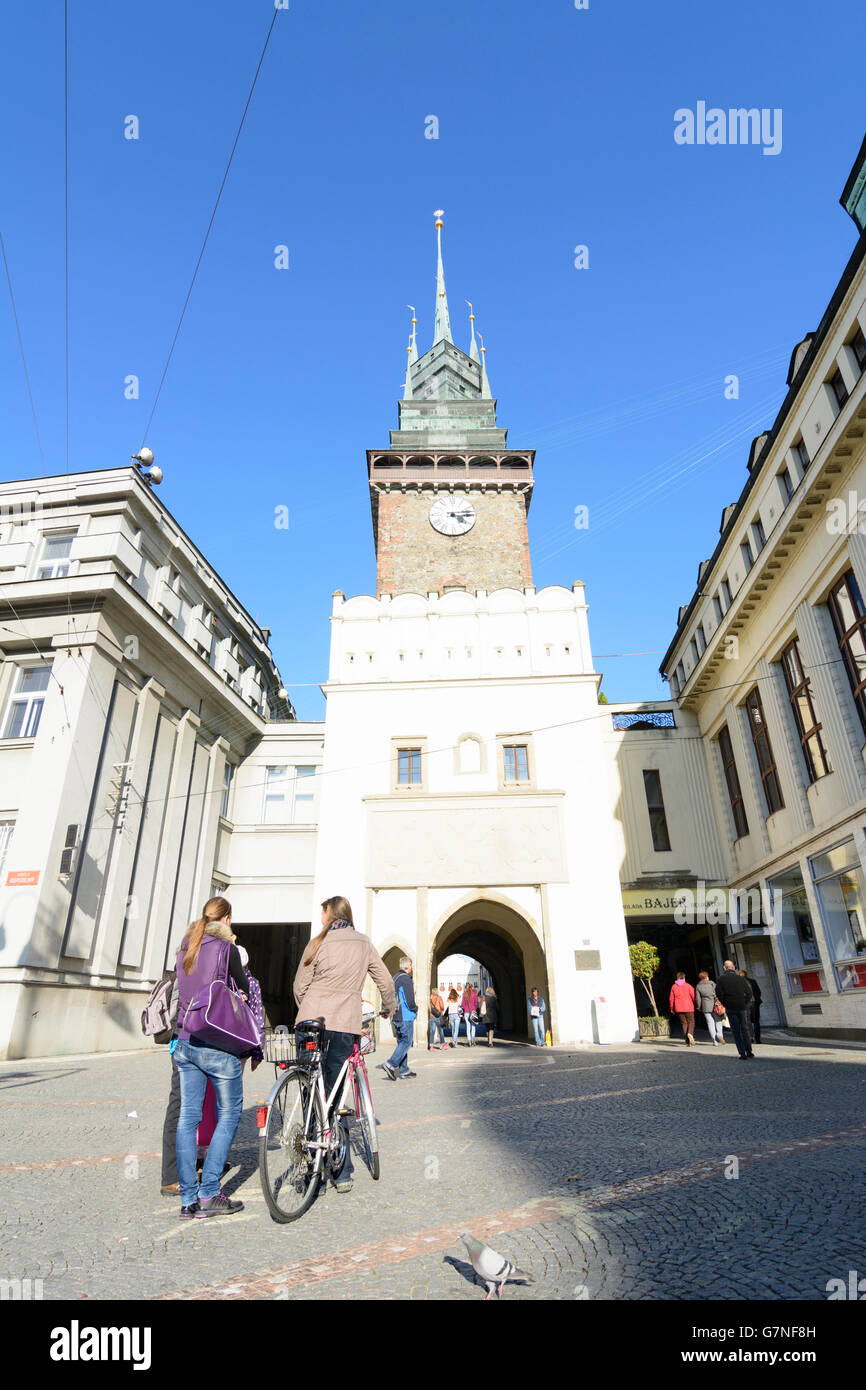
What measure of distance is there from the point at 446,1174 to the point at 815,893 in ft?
50.1

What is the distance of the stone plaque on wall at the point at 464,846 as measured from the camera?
2069 centimetres

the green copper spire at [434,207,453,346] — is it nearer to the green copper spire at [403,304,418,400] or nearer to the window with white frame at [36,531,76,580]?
the green copper spire at [403,304,418,400]

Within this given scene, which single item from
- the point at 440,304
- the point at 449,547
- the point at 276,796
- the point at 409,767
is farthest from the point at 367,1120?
the point at 440,304

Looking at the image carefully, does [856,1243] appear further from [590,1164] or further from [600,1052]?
[600,1052]

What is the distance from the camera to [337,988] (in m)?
4.79

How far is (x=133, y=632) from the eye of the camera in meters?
20.2

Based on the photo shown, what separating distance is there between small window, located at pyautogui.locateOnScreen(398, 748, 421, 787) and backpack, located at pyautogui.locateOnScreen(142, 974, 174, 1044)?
17.6 meters

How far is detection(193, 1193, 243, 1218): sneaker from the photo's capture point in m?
4.05

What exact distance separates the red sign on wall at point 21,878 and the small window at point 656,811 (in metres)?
17.6

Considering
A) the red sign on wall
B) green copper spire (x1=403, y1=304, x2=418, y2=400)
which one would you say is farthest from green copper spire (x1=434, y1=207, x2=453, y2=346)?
the red sign on wall

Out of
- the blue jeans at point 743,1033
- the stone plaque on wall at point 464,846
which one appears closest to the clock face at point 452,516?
the stone plaque on wall at point 464,846

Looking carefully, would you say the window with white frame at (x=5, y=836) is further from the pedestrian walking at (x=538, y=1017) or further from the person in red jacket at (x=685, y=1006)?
the person in red jacket at (x=685, y=1006)

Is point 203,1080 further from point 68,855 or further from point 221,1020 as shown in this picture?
point 68,855
